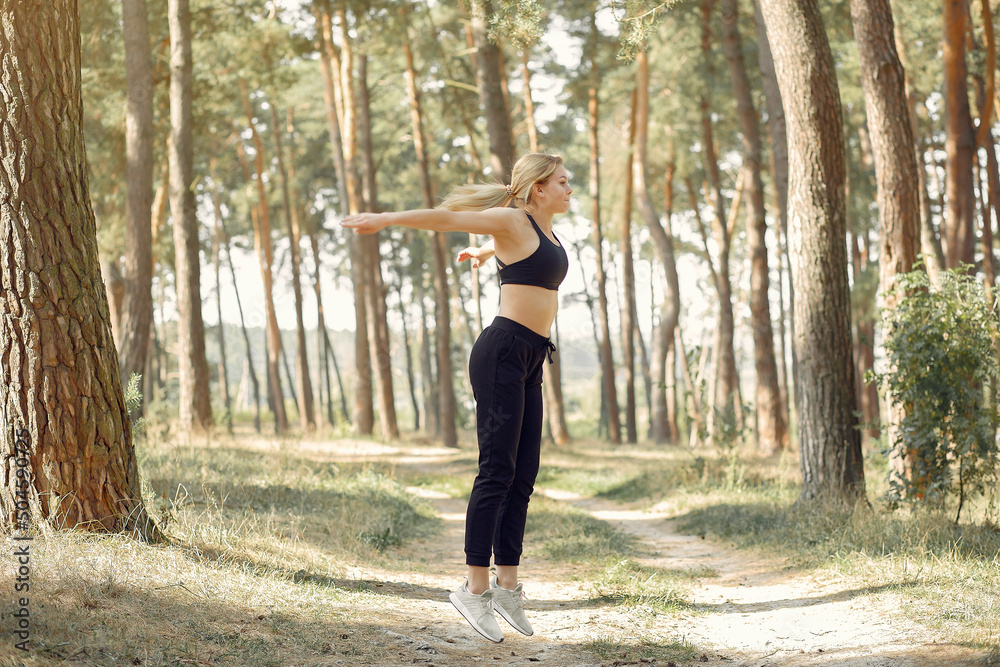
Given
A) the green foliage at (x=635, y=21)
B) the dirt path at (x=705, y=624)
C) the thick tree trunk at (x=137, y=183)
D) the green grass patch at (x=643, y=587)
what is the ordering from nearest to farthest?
the dirt path at (x=705, y=624), the green grass patch at (x=643, y=587), the green foliage at (x=635, y=21), the thick tree trunk at (x=137, y=183)

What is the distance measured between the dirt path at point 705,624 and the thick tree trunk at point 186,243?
8.05m

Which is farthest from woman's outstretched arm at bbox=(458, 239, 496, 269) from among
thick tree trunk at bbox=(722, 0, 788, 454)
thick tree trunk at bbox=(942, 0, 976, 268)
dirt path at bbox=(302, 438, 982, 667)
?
thick tree trunk at bbox=(722, 0, 788, 454)

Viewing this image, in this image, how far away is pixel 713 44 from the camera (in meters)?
17.7

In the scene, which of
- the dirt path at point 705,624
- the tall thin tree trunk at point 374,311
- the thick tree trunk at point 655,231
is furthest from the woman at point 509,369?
the tall thin tree trunk at point 374,311

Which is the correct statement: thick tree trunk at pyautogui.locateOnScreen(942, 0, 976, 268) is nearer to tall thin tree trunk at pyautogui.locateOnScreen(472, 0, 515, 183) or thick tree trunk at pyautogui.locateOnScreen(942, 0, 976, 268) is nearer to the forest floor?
tall thin tree trunk at pyautogui.locateOnScreen(472, 0, 515, 183)

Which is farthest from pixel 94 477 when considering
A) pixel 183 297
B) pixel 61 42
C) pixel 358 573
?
pixel 183 297

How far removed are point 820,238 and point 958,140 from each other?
7.22m

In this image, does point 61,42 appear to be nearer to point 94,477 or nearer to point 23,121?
point 23,121

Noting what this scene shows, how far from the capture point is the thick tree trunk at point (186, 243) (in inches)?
465

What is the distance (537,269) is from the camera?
3744 millimetres

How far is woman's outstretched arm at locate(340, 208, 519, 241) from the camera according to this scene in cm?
328

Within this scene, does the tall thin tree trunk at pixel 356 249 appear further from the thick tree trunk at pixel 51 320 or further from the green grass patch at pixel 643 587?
the thick tree trunk at pixel 51 320

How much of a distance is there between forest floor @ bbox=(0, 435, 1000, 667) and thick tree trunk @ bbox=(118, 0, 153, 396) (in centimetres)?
467

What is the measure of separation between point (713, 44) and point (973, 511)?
14.2 meters
